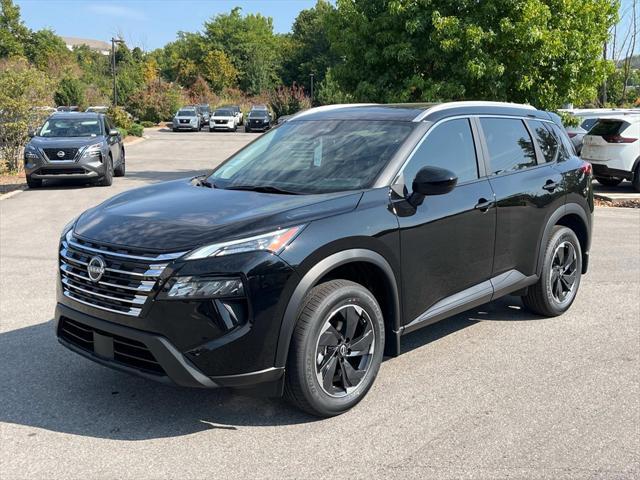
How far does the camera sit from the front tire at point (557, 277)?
5.68 metres

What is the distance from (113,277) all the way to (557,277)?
387cm

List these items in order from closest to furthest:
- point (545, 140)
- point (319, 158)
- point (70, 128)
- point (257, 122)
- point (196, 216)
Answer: point (196, 216), point (319, 158), point (545, 140), point (70, 128), point (257, 122)

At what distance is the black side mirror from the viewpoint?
4172mm

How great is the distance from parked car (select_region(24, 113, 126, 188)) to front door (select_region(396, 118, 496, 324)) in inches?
453

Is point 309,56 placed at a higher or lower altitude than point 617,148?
higher

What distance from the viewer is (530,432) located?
3770 mm

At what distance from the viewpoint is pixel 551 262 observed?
5.69 metres

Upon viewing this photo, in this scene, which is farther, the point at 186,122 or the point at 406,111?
the point at 186,122

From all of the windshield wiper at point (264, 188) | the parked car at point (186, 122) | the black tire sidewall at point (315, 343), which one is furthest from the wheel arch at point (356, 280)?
the parked car at point (186, 122)

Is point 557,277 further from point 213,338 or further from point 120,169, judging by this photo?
point 120,169

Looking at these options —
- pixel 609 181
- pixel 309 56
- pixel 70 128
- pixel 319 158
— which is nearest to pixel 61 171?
pixel 70 128

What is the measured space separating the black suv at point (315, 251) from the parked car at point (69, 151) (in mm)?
10422

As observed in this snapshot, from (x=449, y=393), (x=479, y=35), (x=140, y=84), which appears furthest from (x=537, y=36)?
(x=140, y=84)

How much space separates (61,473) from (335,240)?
181cm
